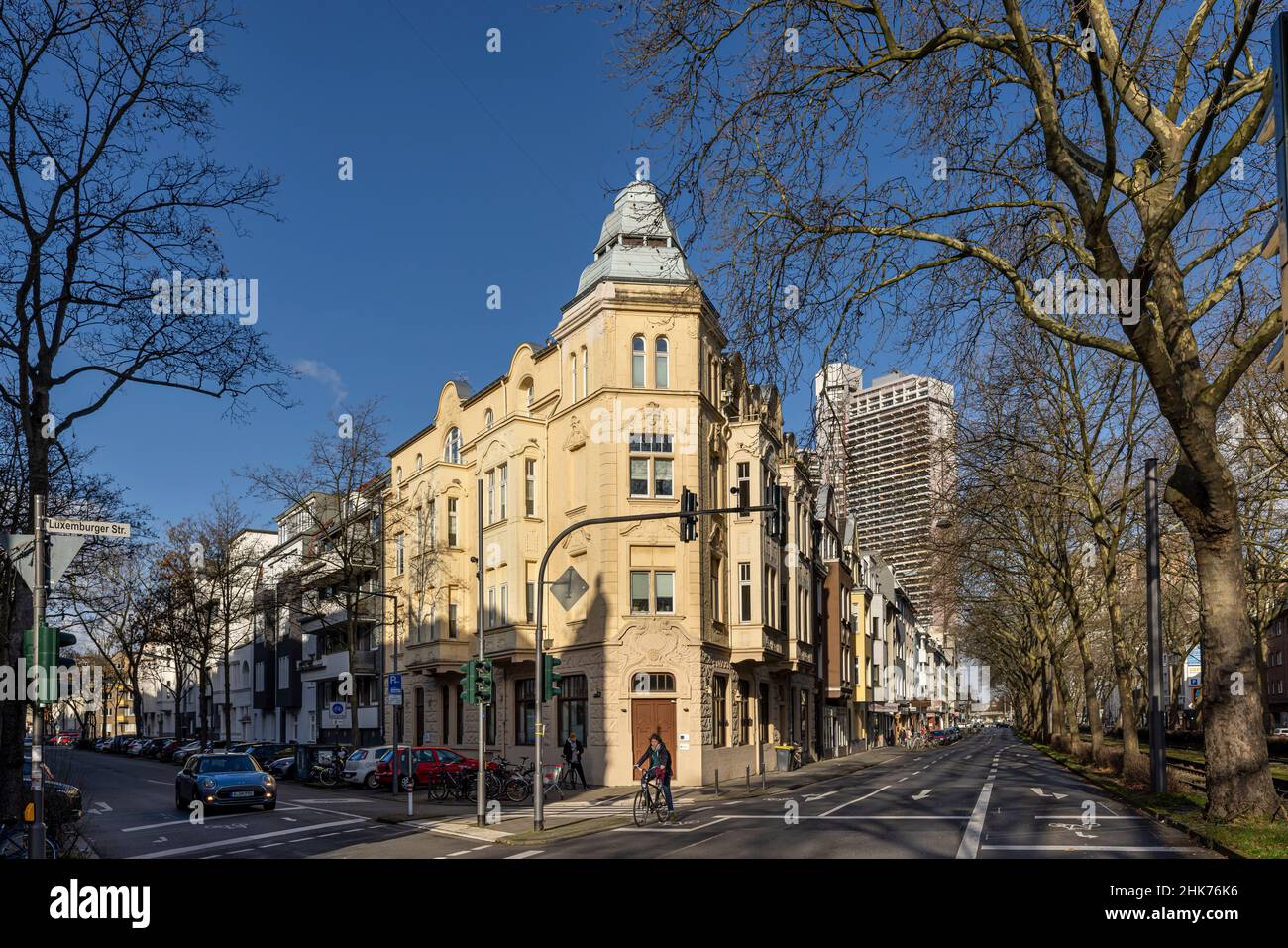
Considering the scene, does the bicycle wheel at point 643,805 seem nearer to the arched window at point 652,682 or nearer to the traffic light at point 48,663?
the arched window at point 652,682

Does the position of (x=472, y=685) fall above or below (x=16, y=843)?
above

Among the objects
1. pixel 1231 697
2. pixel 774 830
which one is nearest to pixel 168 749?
pixel 774 830

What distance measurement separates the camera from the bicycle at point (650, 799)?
76.8 ft

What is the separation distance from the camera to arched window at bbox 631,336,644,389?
37875 mm

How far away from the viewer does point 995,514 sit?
43000 mm

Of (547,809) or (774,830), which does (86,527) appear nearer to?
(774,830)

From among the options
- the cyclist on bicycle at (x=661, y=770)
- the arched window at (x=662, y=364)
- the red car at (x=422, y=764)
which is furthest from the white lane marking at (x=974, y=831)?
the arched window at (x=662, y=364)

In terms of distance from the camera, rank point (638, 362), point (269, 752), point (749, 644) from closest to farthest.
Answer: point (638, 362), point (749, 644), point (269, 752)

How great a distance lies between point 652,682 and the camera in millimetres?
36250

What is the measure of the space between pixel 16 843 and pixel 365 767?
2537 centimetres

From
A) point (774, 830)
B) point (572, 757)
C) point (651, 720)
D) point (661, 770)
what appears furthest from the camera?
point (651, 720)

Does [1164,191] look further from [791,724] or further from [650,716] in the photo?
[791,724]

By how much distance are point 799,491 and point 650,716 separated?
1861 centimetres
